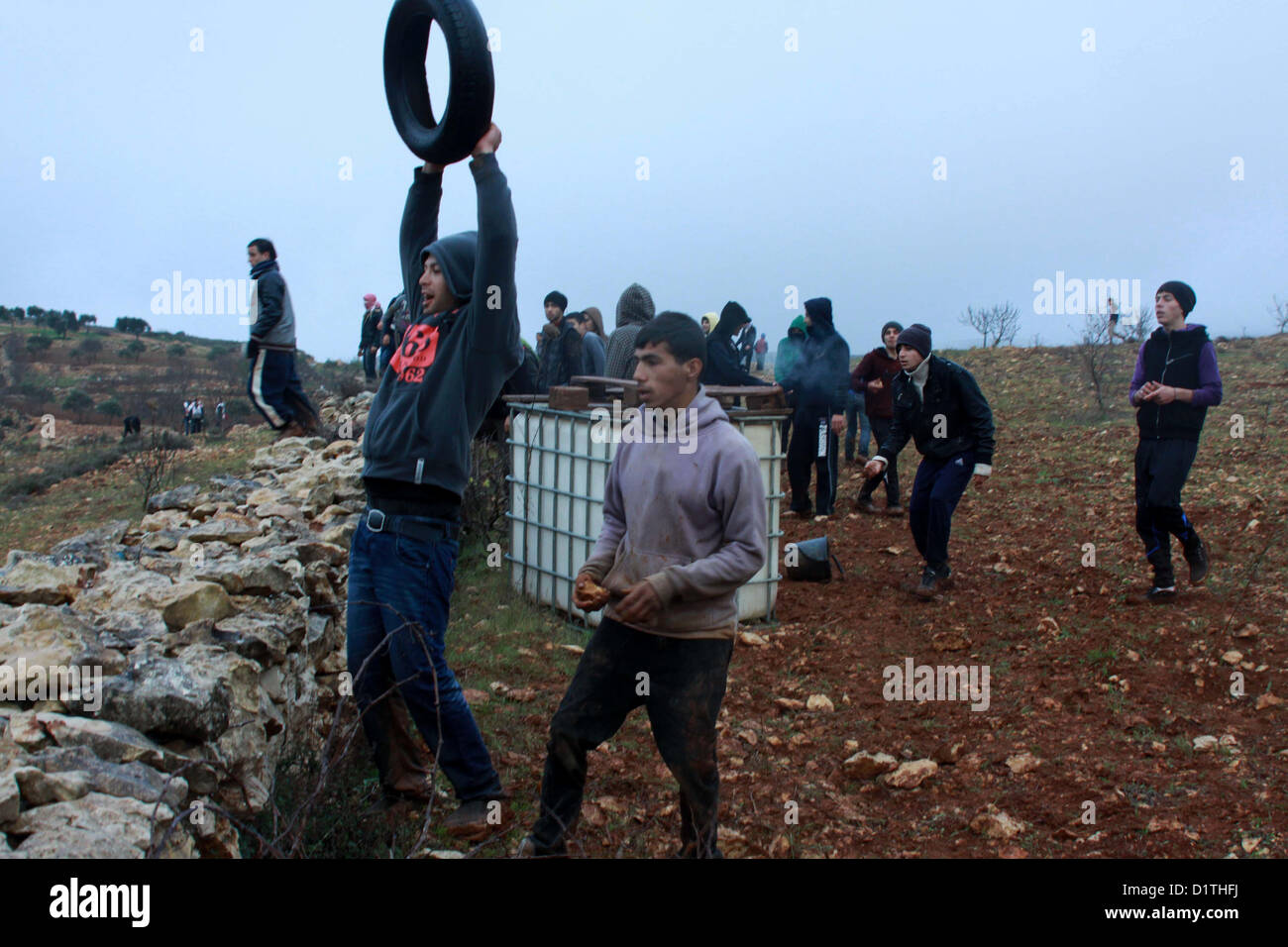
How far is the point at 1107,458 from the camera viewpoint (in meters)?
11.6

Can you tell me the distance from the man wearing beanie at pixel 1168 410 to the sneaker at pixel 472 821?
4655 mm

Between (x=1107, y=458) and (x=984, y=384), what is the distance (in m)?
6.51

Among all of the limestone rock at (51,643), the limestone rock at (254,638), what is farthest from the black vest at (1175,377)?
the limestone rock at (51,643)

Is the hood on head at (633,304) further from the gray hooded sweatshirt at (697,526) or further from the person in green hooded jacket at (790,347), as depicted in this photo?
the gray hooded sweatshirt at (697,526)

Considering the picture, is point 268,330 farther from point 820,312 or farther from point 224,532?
point 820,312

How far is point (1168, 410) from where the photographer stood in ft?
21.1

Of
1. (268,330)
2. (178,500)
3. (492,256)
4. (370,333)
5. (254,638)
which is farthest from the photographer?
(370,333)

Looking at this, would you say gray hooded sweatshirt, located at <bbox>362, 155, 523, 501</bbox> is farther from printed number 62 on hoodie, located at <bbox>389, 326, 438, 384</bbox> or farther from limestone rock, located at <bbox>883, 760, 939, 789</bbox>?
limestone rock, located at <bbox>883, 760, 939, 789</bbox>

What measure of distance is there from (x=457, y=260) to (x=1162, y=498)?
187 inches

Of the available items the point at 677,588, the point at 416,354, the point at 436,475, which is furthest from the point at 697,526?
the point at 416,354

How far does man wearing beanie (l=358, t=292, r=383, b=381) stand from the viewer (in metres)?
16.5

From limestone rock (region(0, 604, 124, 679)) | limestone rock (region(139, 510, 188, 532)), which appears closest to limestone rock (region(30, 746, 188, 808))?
limestone rock (region(0, 604, 124, 679))

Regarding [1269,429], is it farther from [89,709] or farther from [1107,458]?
[89,709]

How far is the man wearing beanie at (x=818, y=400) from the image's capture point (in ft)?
30.1
